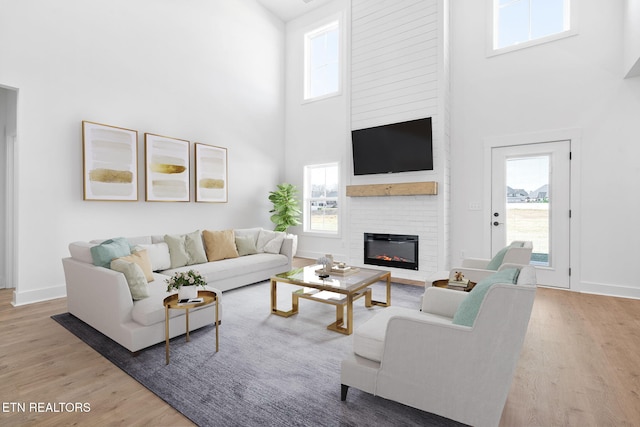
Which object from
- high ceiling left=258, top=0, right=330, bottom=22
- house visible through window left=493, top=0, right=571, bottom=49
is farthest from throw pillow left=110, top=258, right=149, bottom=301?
high ceiling left=258, top=0, right=330, bottom=22

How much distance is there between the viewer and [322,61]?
6.85 m

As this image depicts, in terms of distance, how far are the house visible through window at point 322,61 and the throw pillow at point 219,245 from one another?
3768mm

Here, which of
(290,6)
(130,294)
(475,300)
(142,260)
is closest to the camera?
(475,300)

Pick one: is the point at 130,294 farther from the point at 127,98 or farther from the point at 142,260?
the point at 127,98

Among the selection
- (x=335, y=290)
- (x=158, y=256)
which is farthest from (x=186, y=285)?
(x=158, y=256)

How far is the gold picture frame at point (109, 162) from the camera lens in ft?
13.3

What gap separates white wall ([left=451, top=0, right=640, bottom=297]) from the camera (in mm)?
3967

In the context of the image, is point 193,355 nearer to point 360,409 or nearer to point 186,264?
point 360,409

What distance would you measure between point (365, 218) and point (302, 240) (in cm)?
186

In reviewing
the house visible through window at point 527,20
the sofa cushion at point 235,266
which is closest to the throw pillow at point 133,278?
the sofa cushion at point 235,266

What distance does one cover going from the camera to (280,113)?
7.18 m

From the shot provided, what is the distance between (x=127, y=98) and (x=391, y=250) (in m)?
4.82

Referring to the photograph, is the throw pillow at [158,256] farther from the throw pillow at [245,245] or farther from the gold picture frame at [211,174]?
the gold picture frame at [211,174]

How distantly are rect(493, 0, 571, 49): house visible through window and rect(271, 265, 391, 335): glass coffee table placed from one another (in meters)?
4.23
